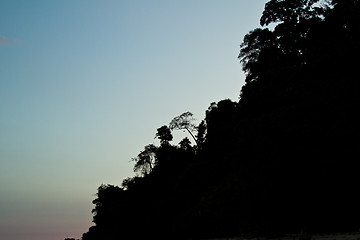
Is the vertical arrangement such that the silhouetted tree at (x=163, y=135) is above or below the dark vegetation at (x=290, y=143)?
above

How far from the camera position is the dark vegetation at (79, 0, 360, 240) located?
2208 cm

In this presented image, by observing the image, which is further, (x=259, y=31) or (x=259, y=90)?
(x=259, y=31)

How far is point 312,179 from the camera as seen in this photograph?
22156 millimetres

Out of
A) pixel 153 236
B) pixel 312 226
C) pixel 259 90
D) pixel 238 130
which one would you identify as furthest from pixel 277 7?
pixel 153 236

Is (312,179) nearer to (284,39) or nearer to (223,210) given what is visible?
(223,210)

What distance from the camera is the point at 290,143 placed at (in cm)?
2309

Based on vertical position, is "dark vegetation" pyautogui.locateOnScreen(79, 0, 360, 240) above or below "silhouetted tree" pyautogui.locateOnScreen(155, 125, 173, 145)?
below

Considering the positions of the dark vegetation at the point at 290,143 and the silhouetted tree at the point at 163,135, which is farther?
the silhouetted tree at the point at 163,135

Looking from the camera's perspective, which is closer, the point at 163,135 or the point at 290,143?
the point at 290,143

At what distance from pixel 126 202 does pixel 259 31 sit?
104 feet

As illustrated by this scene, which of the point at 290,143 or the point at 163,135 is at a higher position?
the point at 163,135

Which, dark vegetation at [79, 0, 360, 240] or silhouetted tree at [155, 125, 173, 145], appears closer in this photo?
dark vegetation at [79, 0, 360, 240]

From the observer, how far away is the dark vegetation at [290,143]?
2208cm

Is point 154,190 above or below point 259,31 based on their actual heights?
below
